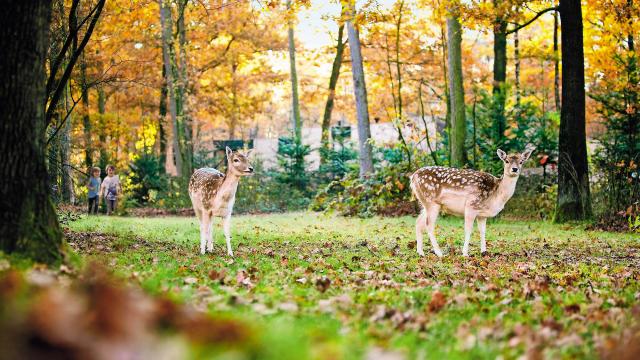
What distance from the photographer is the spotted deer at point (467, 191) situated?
11.8 metres

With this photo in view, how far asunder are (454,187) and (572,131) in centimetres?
783

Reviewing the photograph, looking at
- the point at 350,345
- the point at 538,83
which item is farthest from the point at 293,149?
the point at 350,345

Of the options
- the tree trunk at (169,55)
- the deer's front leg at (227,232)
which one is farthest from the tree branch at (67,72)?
the tree trunk at (169,55)

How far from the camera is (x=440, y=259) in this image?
10.7 meters

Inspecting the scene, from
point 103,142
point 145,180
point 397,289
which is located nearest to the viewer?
point 397,289

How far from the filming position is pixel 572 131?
18.3 metres

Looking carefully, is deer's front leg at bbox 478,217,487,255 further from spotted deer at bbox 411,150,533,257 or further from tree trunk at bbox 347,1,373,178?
tree trunk at bbox 347,1,373,178

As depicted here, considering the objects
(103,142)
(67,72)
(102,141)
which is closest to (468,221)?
(67,72)

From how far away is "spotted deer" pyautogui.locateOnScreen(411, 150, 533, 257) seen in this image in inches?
463

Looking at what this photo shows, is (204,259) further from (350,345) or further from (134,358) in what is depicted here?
(134,358)

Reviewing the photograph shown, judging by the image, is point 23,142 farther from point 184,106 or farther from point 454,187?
point 184,106

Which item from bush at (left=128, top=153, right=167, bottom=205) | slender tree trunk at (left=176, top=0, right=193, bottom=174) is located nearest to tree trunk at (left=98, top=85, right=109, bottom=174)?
bush at (left=128, top=153, right=167, bottom=205)

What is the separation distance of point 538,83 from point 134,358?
43.6 m

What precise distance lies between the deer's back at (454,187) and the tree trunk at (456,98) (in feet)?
28.7
